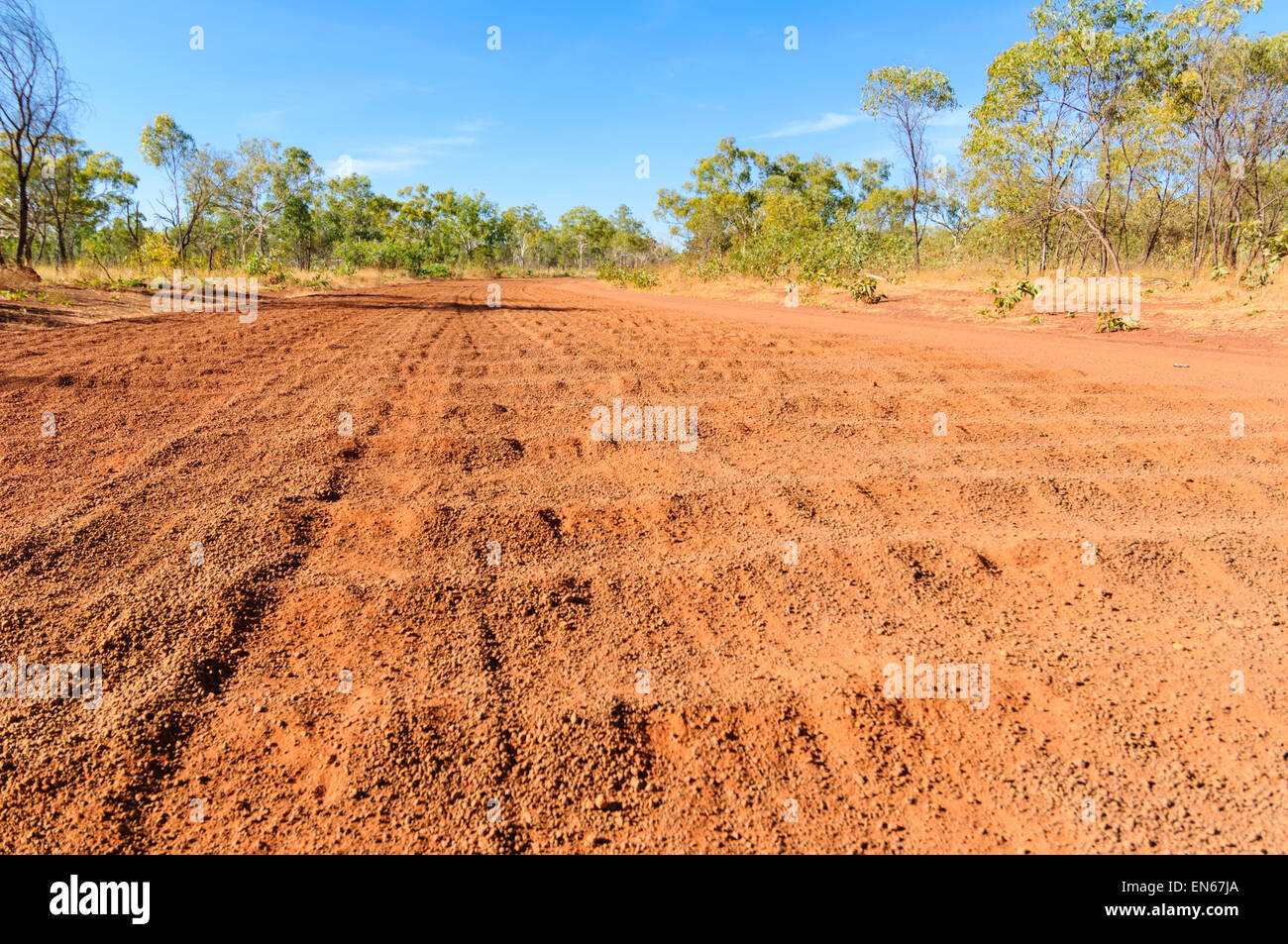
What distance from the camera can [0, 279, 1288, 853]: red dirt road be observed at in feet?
5.49

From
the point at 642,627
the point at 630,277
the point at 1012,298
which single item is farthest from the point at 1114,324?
the point at 630,277

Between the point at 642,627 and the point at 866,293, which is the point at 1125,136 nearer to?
the point at 866,293

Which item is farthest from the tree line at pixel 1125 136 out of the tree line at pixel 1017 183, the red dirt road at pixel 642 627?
the red dirt road at pixel 642 627

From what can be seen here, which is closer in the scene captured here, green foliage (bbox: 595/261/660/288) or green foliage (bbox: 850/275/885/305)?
green foliage (bbox: 850/275/885/305)

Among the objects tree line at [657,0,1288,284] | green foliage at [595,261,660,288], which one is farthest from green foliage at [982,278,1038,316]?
green foliage at [595,261,660,288]

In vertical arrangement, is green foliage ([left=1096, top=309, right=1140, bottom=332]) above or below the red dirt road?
above

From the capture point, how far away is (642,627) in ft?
7.93

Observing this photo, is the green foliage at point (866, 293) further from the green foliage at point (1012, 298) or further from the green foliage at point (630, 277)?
the green foliage at point (630, 277)

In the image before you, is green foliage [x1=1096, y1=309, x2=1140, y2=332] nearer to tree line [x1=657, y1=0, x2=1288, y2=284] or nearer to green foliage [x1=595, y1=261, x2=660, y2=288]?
tree line [x1=657, y1=0, x2=1288, y2=284]

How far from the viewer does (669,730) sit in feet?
6.32

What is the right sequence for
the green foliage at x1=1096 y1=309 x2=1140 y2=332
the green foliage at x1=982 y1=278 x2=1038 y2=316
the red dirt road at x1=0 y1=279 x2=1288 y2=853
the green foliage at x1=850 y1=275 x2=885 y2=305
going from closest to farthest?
the red dirt road at x1=0 y1=279 x2=1288 y2=853, the green foliage at x1=1096 y1=309 x2=1140 y2=332, the green foliage at x1=982 y1=278 x2=1038 y2=316, the green foliage at x1=850 y1=275 x2=885 y2=305

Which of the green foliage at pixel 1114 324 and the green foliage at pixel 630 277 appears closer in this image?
the green foliage at pixel 1114 324

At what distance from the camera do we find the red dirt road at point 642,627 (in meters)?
1.67

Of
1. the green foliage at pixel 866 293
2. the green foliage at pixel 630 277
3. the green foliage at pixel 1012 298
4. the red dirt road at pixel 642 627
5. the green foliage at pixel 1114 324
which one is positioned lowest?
the red dirt road at pixel 642 627
